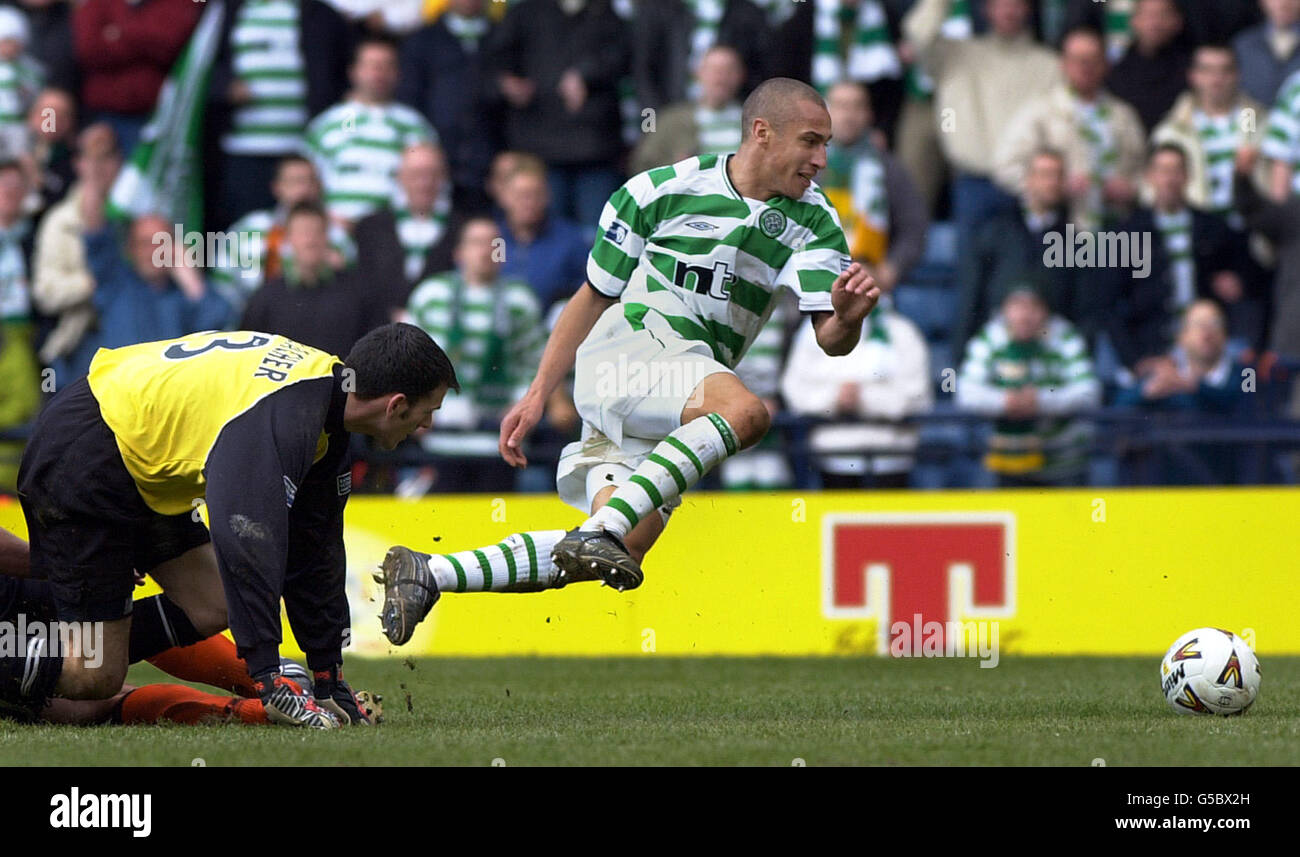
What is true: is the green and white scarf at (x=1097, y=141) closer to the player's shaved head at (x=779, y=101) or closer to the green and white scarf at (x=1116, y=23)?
the green and white scarf at (x=1116, y=23)

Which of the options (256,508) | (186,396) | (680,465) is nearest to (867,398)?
(680,465)

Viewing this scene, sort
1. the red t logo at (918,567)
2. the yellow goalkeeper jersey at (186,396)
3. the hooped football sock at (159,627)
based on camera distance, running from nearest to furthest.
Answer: the yellow goalkeeper jersey at (186,396), the hooped football sock at (159,627), the red t logo at (918,567)

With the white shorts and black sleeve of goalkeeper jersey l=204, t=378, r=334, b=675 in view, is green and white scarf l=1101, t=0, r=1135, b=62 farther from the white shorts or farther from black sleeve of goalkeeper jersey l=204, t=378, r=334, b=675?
black sleeve of goalkeeper jersey l=204, t=378, r=334, b=675

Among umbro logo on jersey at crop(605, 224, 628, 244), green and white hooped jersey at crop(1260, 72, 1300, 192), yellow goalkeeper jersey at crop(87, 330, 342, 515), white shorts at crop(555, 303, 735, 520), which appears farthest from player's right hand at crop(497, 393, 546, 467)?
green and white hooped jersey at crop(1260, 72, 1300, 192)

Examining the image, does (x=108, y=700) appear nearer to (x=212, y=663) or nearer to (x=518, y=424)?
(x=212, y=663)

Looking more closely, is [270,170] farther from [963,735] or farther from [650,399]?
[963,735]

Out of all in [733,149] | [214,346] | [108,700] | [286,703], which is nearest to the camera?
[286,703]

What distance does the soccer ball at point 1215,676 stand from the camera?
6996 millimetres

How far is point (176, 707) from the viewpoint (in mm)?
7160

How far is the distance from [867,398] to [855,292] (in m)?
5.14

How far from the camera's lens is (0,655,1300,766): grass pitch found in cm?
569

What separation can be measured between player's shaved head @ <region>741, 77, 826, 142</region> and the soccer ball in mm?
2467

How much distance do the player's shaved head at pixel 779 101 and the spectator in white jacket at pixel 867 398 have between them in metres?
4.34

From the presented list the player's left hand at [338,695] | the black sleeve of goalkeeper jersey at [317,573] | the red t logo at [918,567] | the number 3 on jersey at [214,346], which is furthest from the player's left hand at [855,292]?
the red t logo at [918,567]
